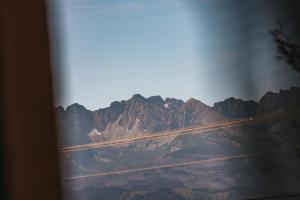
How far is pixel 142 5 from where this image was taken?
1344 millimetres

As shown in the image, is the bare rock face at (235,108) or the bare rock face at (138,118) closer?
the bare rock face at (138,118)

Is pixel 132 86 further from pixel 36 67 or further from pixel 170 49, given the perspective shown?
pixel 36 67

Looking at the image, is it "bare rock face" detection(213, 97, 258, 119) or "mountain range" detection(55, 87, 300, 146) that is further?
"bare rock face" detection(213, 97, 258, 119)

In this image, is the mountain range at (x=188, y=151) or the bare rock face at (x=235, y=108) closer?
the mountain range at (x=188, y=151)

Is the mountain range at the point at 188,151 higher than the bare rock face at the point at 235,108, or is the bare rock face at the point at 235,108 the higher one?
the bare rock face at the point at 235,108

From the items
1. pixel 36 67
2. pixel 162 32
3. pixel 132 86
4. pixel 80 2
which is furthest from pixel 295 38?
pixel 36 67

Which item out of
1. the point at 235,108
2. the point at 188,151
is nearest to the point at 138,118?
the point at 188,151

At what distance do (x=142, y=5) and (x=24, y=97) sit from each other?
103 centimetres

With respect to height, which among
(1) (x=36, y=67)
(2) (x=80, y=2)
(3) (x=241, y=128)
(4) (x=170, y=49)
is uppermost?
(2) (x=80, y=2)

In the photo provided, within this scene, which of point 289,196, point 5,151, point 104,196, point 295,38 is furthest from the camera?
point 295,38

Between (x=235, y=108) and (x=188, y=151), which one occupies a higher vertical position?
(x=235, y=108)

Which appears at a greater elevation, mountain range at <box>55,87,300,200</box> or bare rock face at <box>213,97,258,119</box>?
bare rock face at <box>213,97,258,119</box>

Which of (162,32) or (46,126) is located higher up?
(162,32)

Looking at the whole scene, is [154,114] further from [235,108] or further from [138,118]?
[235,108]
